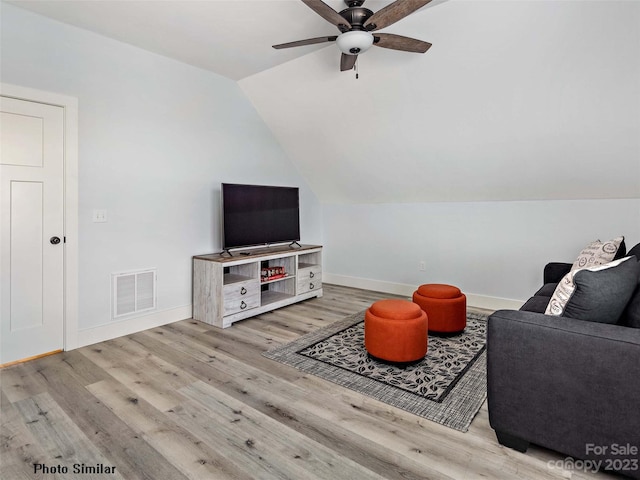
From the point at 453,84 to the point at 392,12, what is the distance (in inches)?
46.7

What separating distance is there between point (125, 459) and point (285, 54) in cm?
343

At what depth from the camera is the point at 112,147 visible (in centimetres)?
316

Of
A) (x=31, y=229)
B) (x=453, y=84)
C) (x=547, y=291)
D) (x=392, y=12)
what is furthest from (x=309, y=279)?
(x=392, y=12)

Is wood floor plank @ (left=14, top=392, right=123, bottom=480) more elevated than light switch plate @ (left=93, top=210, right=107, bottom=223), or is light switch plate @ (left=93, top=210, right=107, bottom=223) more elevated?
light switch plate @ (left=93, top=210, right=107, bottom=223)

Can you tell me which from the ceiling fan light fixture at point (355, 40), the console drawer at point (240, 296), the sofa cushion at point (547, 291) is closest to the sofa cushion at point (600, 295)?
the sofa cushion at point (547, 291)

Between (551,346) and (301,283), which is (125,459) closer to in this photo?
(551,346)

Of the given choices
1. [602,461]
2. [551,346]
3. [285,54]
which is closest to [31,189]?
[285,54]

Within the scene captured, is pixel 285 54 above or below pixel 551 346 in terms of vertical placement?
above

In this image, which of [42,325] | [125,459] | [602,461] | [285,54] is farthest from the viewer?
[285,54]

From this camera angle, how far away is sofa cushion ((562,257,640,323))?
1561mm

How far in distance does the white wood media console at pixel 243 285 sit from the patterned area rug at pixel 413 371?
810mm

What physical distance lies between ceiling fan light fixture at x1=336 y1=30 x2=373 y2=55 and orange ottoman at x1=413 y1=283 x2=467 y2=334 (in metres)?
2.11

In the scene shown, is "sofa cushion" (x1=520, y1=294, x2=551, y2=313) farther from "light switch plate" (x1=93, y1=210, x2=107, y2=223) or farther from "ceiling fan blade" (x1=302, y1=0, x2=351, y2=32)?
"light switch plate" (x1=93, y1=210, x2=107, y2=223)

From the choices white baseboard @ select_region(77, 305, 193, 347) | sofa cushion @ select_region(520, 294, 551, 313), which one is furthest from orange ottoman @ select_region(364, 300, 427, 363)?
white baseboard @ select_region(77, 305, 193, 347)
